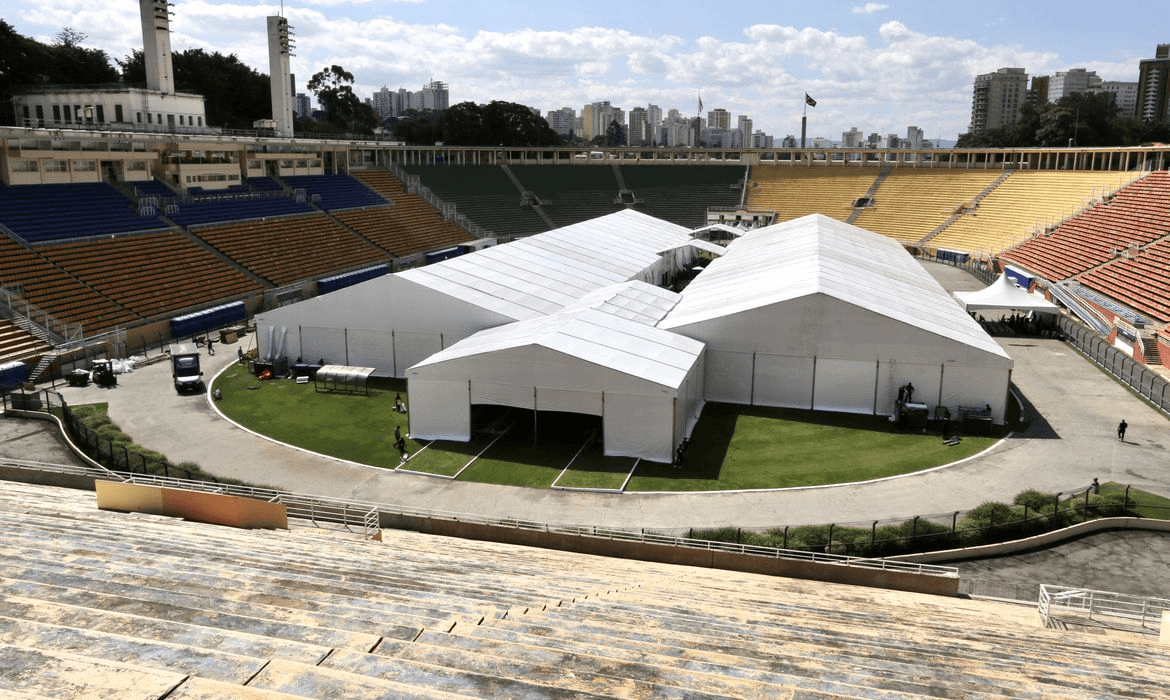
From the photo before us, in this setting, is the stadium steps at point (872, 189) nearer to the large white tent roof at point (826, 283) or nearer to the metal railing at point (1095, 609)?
the large white tent roof at point (826, 283)

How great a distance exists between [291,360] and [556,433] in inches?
533

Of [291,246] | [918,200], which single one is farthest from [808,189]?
[291,246]

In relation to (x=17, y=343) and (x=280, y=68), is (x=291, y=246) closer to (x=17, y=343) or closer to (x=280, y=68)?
(x=17, y=343)

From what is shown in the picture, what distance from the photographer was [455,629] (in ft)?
29.3

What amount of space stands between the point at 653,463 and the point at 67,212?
122ft

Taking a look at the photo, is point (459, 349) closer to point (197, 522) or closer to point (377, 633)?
point (197, 522)

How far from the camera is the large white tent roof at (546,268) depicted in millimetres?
32656

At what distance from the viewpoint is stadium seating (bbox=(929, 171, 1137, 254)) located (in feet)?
206

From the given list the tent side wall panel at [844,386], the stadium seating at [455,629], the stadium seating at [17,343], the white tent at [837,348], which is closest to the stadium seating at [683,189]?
the white tent at [837,348]

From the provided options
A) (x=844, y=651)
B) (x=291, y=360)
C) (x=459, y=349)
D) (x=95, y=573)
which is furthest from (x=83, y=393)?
(x=844, y=651)

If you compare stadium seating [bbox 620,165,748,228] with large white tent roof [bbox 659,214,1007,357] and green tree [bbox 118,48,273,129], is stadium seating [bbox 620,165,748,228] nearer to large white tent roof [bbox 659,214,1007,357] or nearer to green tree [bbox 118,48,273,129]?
large white tent roof [bbox 659,214,1007,357]

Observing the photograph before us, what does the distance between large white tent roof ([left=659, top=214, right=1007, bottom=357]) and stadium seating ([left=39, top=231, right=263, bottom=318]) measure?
2556 centimetres

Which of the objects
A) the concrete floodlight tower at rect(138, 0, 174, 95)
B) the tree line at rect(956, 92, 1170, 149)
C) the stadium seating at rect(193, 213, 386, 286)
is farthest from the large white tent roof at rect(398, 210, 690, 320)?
the tree line at rect(956, 92, 1170, 149)

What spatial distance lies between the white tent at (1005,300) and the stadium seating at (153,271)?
126 ft
